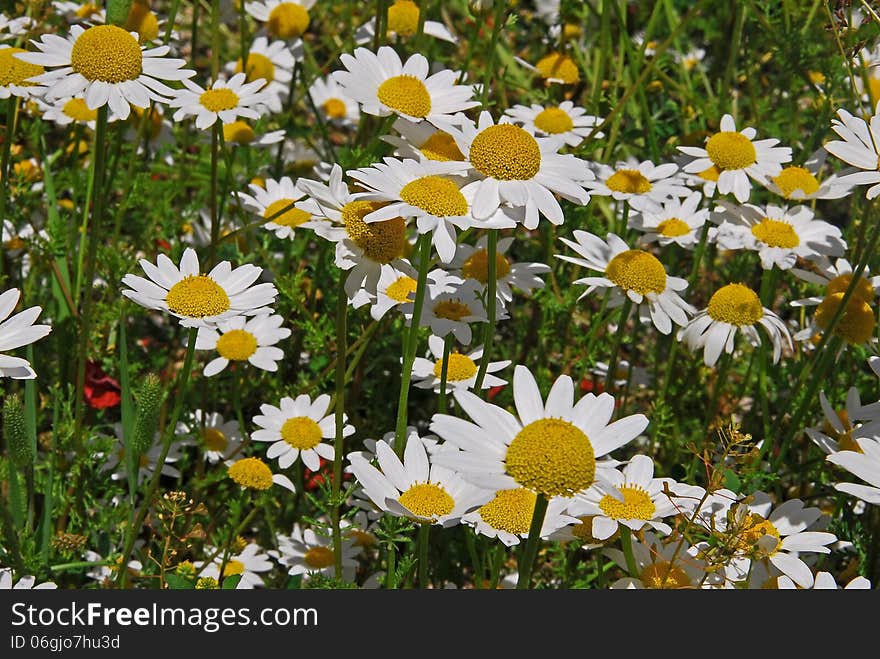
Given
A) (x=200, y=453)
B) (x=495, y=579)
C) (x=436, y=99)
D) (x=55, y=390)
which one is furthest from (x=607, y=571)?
(x=55, y=390)

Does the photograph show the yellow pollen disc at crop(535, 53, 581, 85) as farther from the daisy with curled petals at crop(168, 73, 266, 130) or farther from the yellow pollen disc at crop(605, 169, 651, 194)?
the daisy with curled petals at crop(168, 73, 266, 130)

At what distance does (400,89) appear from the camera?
163 centimetres

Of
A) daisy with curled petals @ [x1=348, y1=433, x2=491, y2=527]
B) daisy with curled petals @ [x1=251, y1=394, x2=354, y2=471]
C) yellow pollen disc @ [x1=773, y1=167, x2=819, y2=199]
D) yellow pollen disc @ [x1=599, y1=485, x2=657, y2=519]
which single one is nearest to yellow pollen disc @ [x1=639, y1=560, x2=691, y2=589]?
yellow pollen disc @ [x1=599, y1=485, x2=657, y2=519]

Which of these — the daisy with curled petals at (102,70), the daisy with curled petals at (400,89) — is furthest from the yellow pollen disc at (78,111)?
the daisy with curled petals at (400,89)

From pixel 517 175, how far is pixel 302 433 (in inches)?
25.9

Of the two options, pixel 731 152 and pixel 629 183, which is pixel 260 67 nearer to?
pixel 629 183

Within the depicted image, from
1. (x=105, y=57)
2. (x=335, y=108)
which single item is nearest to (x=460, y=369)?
(x=105, y=57)

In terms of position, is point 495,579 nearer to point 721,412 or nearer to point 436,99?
point 436,99

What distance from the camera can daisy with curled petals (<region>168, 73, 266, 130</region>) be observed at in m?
1.92

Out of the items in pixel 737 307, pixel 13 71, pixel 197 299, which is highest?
pixel 13 71

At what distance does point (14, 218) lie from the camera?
221 cm

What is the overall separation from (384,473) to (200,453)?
2.25 feet

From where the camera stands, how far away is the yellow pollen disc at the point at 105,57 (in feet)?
5.23

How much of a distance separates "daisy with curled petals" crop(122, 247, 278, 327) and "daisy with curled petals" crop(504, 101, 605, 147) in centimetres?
86
